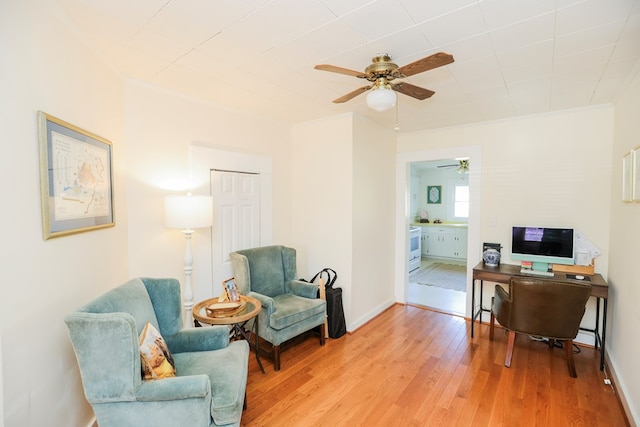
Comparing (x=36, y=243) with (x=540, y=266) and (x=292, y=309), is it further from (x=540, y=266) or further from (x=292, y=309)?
(x=540, y=266)

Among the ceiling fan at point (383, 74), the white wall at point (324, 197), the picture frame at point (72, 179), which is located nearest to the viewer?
the picture frame at point (72, 179)

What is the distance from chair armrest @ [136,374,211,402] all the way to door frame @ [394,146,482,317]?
3388 millimetres

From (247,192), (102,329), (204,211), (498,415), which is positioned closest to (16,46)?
(102,329)

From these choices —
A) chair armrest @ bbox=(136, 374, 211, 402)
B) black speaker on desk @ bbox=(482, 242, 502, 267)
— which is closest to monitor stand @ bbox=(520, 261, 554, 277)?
black speaker on desk @ bbox=(482, 242, 502, 267)

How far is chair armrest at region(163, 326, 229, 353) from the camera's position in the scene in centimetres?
205

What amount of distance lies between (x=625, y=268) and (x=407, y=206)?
7.75ft

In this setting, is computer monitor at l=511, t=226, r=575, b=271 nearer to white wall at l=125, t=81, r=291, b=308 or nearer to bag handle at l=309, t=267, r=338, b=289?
bag handle at l=309, t=267, r=338, b=289

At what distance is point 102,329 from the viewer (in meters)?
1.40

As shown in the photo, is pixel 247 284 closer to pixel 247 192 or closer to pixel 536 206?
pixel 247 192

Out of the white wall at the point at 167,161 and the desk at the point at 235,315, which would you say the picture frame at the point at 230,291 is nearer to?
the desk at the point at 235,315

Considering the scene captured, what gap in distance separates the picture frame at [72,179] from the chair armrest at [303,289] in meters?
1.79

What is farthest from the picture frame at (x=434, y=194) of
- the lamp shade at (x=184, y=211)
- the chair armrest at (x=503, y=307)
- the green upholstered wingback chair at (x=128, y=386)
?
the green upholstered wingback chair at (x=128, y=386)

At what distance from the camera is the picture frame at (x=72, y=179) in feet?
4.91

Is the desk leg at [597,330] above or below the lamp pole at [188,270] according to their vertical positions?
below
